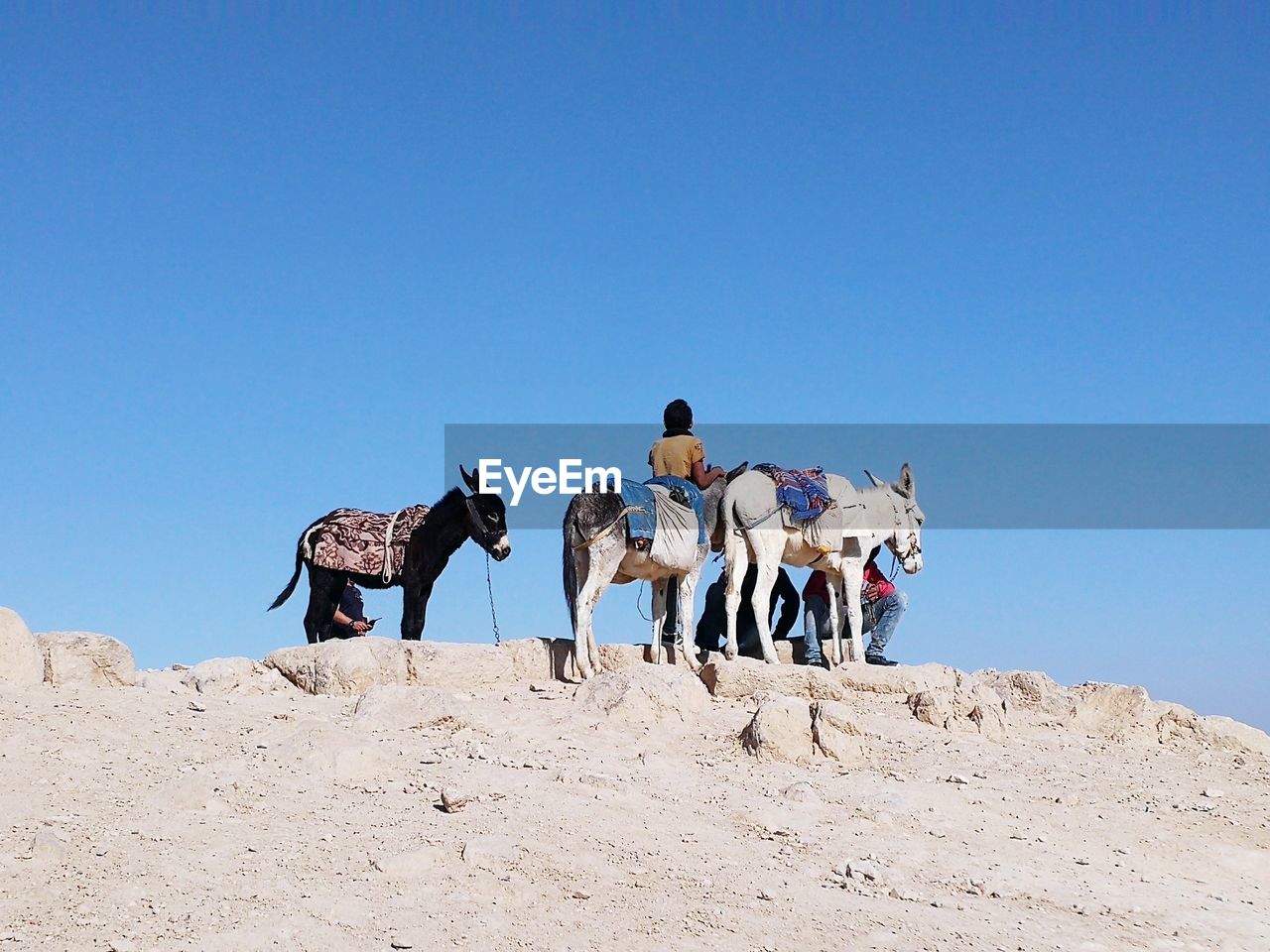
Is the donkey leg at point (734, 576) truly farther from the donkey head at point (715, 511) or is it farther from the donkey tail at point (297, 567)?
the donkey tail at point (297, 567)

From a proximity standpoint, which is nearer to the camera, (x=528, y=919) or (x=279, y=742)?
(x=528, y=919)

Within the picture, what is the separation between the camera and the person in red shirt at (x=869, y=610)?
49.2 ft

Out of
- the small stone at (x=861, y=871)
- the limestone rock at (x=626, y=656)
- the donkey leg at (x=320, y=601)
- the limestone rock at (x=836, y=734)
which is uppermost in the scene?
the donkey leg at (x=320, y=601)

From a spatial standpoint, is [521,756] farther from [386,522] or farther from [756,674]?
[386,522]

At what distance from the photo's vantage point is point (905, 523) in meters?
15.8

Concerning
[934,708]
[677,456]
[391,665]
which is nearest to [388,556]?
[391,665]

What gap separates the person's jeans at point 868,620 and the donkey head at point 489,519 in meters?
3.36

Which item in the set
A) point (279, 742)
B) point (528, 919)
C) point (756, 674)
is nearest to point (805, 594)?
point (756, 674)

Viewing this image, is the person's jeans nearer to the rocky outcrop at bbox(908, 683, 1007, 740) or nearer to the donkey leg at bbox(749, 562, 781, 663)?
the donkey leg at bbox(749, 562, 781, 663)

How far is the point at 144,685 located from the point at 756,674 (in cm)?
554

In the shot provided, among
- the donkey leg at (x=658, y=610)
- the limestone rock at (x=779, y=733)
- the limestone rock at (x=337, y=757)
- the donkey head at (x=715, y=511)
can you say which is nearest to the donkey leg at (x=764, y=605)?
the donkey head at (x=715, y=511)

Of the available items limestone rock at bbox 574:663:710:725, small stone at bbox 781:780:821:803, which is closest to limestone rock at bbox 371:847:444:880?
small stone at bbox 781:780:821:803

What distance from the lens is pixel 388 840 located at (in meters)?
9.10

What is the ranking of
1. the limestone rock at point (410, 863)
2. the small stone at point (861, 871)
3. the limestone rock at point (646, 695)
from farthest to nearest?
the limestone rock at point (646, 695), the small stone at point (861, 871), the limestone rock at point (410, 863)
